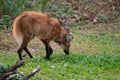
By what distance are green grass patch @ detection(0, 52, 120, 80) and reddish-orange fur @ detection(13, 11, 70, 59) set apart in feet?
1.72

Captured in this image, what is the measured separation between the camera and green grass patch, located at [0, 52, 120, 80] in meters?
6.36

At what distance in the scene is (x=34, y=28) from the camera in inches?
322

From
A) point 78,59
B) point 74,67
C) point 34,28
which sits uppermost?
point 34,28

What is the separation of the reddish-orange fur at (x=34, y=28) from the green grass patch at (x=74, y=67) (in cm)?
52

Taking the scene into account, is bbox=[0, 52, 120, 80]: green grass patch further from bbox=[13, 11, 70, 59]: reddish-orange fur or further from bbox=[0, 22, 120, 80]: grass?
bbox=[13, 11, 70, 59]: reddish-orange fur

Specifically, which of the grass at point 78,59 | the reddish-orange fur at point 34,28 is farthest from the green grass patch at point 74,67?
the reddish-orange fur at point 34,28

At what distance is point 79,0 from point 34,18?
27.9 ft

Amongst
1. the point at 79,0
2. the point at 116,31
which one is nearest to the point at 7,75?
the point at 116,31

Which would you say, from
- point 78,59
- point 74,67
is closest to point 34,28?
point 78,59

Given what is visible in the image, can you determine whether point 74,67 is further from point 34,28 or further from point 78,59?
point 34,28

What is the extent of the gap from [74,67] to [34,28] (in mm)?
1645

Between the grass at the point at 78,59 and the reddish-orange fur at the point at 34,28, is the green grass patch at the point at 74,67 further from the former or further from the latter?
the reddish-orange fur at the point at 34,28

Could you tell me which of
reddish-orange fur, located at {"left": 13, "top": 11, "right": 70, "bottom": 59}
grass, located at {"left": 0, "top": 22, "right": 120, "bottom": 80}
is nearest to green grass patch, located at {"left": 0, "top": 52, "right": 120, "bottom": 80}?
grass, located at {"left": 0, "top": 22, "right": 120, "bottom": 80}

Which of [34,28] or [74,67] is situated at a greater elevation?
[34,28]
